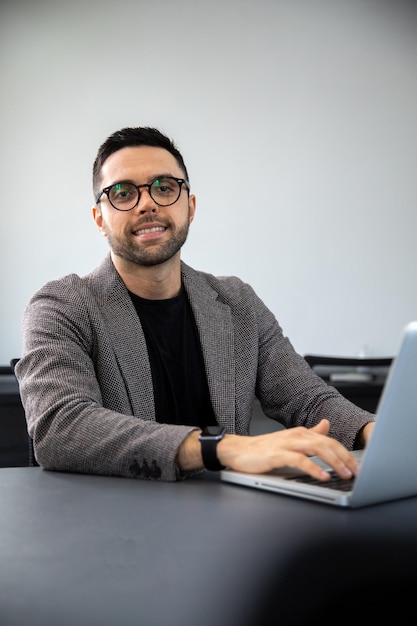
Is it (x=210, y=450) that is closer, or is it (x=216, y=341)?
(x=210, y=450)

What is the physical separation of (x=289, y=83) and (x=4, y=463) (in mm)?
2592

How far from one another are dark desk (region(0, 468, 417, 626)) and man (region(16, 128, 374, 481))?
273 millimetres

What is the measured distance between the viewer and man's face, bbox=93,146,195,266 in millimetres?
2086

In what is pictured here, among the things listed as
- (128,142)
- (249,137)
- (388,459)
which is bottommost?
(388,459)

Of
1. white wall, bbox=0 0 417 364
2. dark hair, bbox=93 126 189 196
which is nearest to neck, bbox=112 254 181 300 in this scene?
dark hair, bbox=93 126 189 196

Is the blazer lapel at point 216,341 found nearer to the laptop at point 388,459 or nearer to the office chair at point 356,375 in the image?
the laptop at point 388,459

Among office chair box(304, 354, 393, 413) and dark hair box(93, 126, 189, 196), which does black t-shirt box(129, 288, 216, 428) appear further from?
office chair box(304, 354, 393, 413)

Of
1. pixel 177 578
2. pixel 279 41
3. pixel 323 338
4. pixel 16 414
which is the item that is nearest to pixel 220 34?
pixel 279 41

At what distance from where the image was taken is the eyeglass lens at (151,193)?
2080mm

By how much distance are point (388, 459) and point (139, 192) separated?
4.12 ft

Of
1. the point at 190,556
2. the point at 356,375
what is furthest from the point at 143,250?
the point at 356,375

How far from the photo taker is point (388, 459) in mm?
1035

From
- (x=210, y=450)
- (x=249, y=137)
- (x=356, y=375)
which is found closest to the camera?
(x=210, y=450)

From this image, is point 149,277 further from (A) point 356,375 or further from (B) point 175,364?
(A) point 356,375
